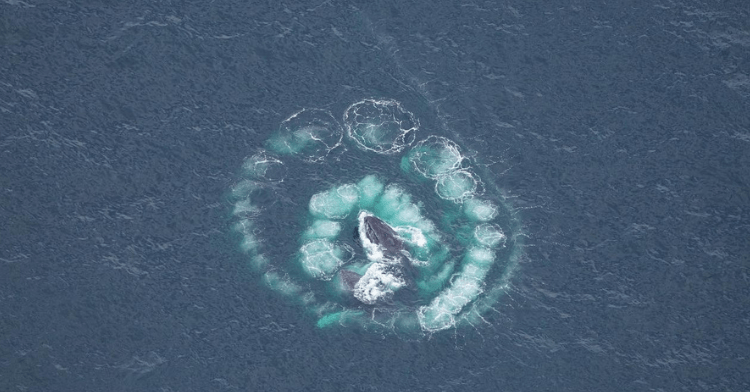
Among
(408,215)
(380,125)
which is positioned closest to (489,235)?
(408,215)

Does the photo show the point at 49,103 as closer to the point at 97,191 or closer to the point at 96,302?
the point at 97,191

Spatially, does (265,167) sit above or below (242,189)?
above

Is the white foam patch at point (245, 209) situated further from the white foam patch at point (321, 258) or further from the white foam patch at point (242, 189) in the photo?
the white foam patch at point (321, 258)

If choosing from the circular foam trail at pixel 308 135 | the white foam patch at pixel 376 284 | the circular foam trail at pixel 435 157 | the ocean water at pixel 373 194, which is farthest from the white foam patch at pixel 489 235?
the circular foam trail at pixel 308 135

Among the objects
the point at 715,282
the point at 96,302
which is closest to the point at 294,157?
the point at 96,302

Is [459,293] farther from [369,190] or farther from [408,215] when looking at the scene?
[369,190]
